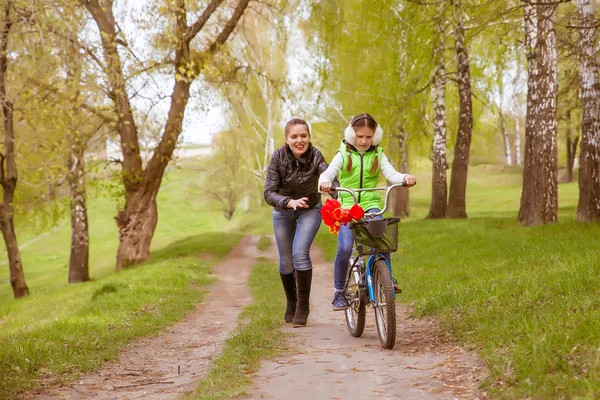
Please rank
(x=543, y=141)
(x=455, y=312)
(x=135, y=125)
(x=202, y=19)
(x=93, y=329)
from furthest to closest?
(x=135, y=125) → (x=202, y=19) → (x=543, y=141) → (x=93, y=329) → (x=455, y=312)

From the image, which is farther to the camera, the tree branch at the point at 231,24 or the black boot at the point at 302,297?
the tree branch at the point at 231,24

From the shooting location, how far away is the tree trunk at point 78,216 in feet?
69.6

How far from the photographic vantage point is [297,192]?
7418mm

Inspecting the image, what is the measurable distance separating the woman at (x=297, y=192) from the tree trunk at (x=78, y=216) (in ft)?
48.6

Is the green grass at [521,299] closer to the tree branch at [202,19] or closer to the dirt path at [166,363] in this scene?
the dirt path at [166,363]

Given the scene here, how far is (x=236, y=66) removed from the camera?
20.5 metres

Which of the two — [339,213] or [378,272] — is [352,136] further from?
[378,272]

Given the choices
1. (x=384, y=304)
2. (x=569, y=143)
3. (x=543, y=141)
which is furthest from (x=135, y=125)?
(x=569, y=143)

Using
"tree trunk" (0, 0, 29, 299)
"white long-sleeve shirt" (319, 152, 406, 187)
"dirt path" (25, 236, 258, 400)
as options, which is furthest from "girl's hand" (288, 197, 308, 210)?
"tree trunk" (0, 0, 29, 299)

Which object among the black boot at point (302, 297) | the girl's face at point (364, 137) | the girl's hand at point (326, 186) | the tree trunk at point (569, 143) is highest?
the tree trunk at point (569, 143)

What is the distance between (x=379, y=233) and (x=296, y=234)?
61.7 inches

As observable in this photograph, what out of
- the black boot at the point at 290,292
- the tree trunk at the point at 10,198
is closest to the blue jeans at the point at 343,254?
the black boot at the point at 290,292

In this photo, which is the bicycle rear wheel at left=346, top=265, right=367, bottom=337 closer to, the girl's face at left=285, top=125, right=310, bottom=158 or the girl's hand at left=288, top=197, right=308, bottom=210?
the girl's hand at left=288, top=197, right=308, bottom=210

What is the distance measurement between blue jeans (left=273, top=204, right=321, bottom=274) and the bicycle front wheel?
48.8 inches
